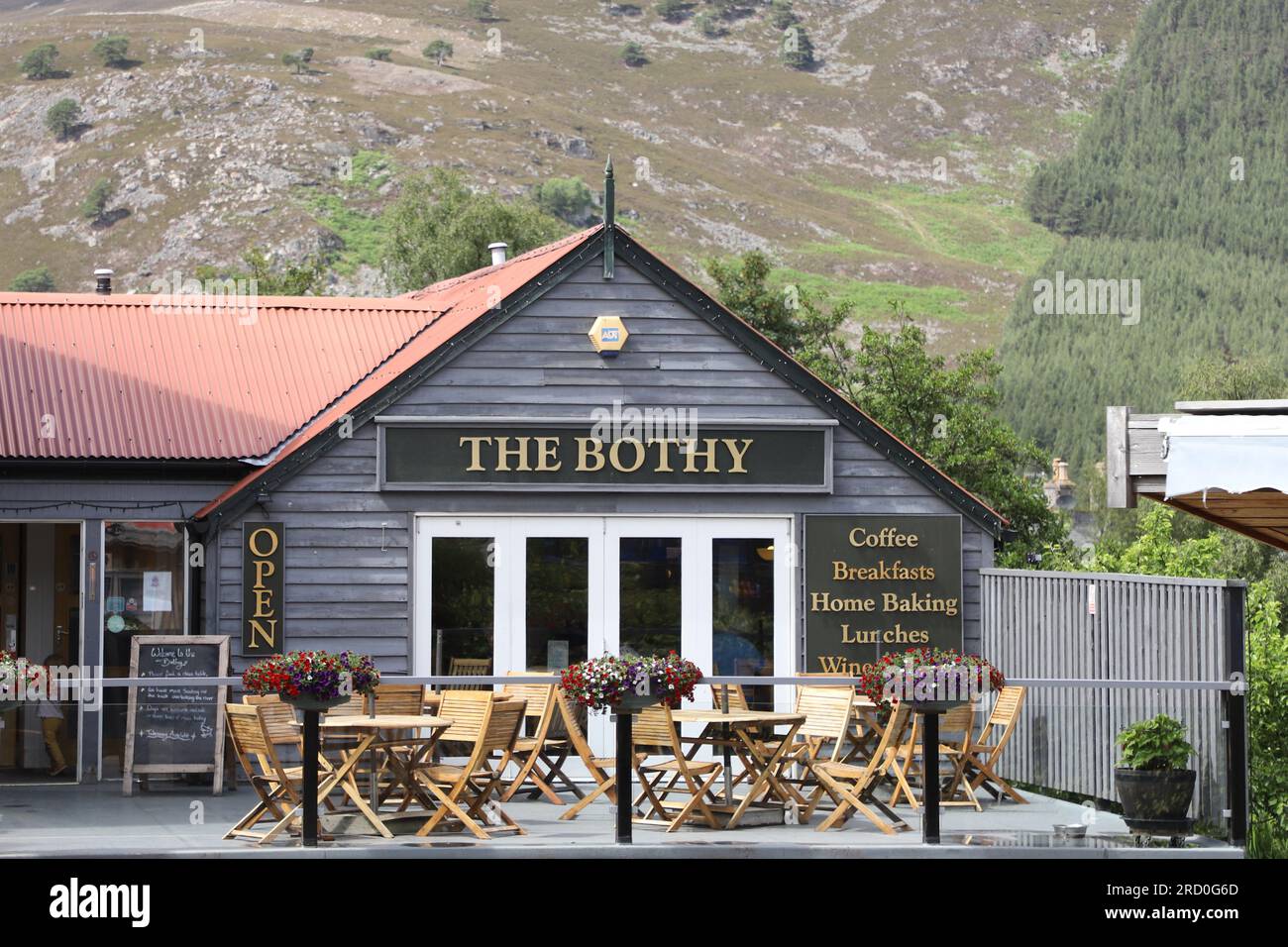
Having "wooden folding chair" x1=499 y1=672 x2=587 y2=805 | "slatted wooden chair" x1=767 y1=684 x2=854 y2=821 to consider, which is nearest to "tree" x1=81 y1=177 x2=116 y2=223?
"wooden folding chair" x1=499 y1=672 x2=587 y2=805

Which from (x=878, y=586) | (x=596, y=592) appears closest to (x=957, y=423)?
(x=878, y=586)

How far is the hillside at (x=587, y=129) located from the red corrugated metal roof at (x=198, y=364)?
80518mm

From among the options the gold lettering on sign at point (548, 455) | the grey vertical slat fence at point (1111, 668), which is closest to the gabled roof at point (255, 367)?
the gold lettering on sign at point (548, 455)

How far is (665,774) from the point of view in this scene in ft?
37.1

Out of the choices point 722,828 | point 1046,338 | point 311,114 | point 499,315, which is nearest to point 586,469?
point 499,315

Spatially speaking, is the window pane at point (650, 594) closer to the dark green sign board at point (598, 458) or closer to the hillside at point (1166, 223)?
the dark green sign board at point (598, 458)

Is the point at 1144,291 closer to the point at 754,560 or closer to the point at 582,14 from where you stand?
the point at 582,14

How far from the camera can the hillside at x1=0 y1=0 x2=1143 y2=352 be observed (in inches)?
4459

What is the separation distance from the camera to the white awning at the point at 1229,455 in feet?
23.4

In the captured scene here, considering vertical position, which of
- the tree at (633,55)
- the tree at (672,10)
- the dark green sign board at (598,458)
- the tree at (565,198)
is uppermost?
the tree at (672,10)

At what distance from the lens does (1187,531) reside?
44.6 meters

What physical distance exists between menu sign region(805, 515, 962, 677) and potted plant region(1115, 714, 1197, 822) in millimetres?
3966

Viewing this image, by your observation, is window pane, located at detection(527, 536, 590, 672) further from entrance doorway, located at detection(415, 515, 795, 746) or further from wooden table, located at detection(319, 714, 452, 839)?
wooden table, located at detection(319, 714, 452, 839)

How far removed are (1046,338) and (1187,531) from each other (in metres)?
61.1
